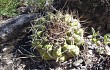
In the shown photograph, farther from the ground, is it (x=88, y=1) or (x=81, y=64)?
(x=88, y=1)

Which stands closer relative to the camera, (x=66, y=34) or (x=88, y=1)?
(x=66, y=34)

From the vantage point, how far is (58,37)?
2791 mm

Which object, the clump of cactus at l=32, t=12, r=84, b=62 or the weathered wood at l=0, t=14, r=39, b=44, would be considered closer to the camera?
the clump of cactus at l=32, t=12, r=84, b=62

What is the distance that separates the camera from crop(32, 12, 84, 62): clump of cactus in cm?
275

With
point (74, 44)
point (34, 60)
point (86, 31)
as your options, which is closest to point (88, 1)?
point (86, 31)

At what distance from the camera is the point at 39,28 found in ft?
9.61

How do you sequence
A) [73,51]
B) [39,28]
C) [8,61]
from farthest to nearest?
[8,61] < [39,28] < [73,51]

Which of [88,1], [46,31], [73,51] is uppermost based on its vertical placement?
[88,1]

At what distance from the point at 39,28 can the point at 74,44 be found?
1.45 feet

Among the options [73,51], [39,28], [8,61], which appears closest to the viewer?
[73,51]

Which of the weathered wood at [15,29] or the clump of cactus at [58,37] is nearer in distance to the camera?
the clump of cactus at [58,37]

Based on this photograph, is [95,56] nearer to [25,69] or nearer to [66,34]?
[66,34]

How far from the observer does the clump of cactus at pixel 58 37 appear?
2745 millimetres

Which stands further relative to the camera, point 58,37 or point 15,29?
point 15,29
